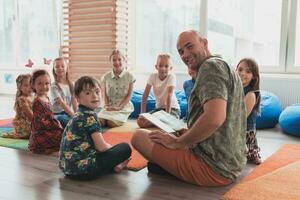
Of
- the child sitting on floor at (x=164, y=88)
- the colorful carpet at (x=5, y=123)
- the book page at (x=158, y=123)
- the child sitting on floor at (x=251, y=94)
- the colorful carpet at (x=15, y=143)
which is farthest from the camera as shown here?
the colorful carpet at (x=5, y=123)

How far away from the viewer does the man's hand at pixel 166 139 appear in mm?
1780

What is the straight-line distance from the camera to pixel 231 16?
4789mm

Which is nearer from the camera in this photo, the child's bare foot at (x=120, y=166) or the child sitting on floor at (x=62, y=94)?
the child's bare foot at (x=120, y=166)

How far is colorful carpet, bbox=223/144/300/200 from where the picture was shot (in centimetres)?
170

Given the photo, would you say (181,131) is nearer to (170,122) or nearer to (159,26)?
(170,122)

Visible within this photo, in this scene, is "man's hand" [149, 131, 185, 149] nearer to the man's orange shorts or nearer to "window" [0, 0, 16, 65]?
the man's orange shorts

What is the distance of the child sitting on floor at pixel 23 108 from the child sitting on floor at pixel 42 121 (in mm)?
321

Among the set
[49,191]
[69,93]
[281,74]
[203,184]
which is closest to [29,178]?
[49,191]

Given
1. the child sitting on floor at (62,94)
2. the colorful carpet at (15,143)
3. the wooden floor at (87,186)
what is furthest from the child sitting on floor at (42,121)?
the child sitting on floor at (62,94)

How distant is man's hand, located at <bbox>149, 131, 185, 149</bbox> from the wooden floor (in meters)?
0.24

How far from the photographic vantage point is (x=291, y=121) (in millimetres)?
3225

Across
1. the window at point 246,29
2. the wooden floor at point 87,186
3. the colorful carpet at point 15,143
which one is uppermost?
the window at point 246,29

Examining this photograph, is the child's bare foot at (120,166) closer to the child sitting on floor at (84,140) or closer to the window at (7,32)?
the child sitting on floor at (84,140)

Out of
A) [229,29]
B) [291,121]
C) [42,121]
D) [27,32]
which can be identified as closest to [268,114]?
[291,121]
